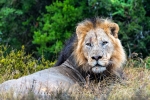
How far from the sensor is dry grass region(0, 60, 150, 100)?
25.0 feet

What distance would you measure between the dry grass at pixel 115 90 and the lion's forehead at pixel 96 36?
698 millimetres

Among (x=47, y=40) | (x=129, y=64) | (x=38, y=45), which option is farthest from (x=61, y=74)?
(x=38, y=45)

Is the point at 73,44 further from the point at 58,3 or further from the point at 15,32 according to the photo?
the point at 15,32

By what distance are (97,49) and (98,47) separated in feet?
0.26

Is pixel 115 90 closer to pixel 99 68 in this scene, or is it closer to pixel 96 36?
pixel 99 68

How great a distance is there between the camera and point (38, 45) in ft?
53.3

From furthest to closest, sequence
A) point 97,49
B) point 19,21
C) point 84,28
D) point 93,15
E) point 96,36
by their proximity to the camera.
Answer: point 19,21 → point 93,15 → point 84,28 → point 96,36 → point 97,49

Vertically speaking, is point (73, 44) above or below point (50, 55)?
above

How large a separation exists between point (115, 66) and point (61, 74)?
905 mm

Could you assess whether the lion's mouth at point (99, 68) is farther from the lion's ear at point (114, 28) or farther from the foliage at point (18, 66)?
the foliage at point (18, 66)

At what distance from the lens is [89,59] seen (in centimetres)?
1025

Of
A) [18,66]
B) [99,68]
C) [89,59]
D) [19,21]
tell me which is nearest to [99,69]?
[99,68]

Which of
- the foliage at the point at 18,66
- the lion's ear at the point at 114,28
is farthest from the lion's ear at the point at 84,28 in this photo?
the foliage at the point at 18,66

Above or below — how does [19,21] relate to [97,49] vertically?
below
